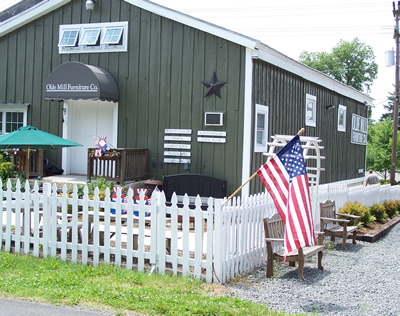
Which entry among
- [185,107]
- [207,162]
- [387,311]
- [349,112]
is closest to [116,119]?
[185,107]

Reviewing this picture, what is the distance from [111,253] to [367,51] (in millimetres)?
66130

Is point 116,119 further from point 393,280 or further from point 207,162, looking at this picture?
point 393,280

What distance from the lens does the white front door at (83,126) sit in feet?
47.0

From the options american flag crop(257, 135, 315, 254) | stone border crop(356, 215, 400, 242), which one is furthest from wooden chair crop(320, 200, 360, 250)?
american flag crop(257, 135, 315, 254)

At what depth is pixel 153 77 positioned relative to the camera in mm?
13383

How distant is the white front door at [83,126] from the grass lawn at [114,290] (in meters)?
7.41

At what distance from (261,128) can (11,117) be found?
7649mm

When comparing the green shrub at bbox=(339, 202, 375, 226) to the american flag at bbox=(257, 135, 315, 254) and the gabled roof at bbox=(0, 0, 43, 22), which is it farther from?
the gabled roof at bbox=(0, 0, 43, 22)

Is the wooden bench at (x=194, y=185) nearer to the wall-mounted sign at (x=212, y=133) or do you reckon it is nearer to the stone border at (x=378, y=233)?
the wall-mounted sign at (x=212, y=133)

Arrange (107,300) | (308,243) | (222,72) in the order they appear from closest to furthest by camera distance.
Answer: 1. (107,300)
2. (308,243)
3. (222,72)

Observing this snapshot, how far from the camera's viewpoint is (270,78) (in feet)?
44.4

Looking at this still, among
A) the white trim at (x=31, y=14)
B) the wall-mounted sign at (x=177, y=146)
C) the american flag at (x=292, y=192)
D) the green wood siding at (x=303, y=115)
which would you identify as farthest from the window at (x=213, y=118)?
the american flag at (x=292, y=192)

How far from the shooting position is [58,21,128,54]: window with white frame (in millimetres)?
13711

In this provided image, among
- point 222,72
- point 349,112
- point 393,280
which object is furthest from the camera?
point 349,112
